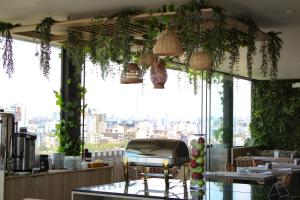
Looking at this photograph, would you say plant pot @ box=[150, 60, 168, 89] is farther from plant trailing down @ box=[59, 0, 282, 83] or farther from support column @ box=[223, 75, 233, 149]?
support column @ box=[223, 75, 233, 149]

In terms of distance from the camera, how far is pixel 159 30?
541cm

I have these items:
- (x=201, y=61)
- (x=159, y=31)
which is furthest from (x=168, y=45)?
(x=159, y=31)

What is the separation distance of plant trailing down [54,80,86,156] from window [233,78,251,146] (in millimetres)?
5591

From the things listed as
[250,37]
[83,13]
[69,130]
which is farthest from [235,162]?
[83,13]

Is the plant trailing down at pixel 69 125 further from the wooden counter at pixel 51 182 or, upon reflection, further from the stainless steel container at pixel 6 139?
the stainless steel container at pixel 6 139

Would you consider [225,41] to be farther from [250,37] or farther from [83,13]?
[83,13]

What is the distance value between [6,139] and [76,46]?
1.42m

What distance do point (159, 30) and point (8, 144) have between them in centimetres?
215

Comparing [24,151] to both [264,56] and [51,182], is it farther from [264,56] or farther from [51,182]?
[264,56]

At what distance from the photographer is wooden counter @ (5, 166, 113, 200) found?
17.9 feet

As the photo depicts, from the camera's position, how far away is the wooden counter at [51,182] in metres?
5.46

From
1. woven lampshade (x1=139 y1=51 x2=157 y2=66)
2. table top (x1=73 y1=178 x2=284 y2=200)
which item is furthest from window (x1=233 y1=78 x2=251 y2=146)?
table top (x1=73 y1=178 x2=284 y2=200)

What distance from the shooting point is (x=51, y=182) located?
19.6 feet

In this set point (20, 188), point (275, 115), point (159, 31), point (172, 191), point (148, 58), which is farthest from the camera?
point (275, 115)
